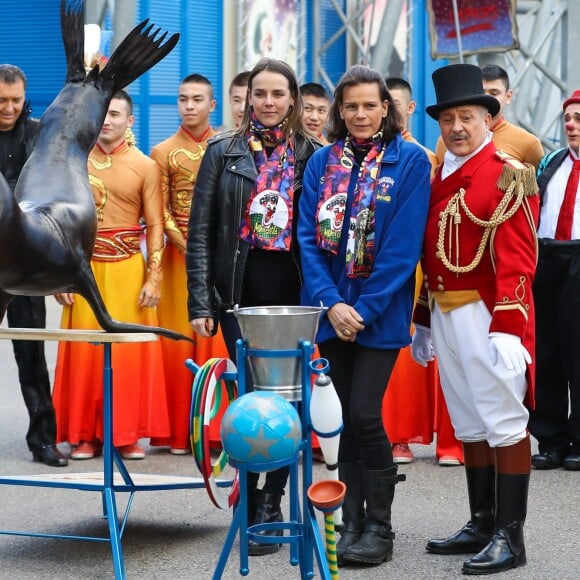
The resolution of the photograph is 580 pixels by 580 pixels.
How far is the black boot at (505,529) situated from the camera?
14.4 feet

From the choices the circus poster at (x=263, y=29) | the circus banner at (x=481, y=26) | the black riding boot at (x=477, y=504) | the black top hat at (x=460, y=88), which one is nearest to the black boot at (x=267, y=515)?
the black riding boot at (x=477, y=504)

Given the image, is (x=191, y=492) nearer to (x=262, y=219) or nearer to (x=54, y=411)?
(x=54, y=411)

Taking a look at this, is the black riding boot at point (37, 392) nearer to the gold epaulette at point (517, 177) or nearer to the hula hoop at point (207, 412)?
the hula hoop at point (207, 412)

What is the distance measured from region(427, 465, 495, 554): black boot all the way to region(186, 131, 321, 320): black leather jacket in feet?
3.73

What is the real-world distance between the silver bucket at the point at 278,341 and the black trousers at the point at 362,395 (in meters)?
0.58

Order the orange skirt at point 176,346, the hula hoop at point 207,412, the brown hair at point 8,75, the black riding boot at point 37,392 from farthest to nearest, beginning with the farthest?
the orange skirt at point 176,346, the black riding boot at point 37,392, the brown hair at point 8,75, the hula hoop at point 207,412

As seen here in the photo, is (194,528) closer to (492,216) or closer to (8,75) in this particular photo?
(492,216)

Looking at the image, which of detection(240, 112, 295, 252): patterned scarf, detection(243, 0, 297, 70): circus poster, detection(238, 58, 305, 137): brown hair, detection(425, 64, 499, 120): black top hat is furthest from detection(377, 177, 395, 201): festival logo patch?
detection(243, 0, 297, 70): circus poster

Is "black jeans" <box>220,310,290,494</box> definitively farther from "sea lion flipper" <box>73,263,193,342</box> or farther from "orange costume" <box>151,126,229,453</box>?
"orange costume" <box>151,126,229,453</box>

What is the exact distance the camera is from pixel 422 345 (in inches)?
192

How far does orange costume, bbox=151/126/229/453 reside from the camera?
6660 millimetres

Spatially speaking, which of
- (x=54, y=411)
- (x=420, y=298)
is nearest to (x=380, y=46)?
(x=54, y=411)

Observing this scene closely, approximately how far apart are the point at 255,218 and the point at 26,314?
215 centimetres

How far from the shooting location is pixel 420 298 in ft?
15.8
